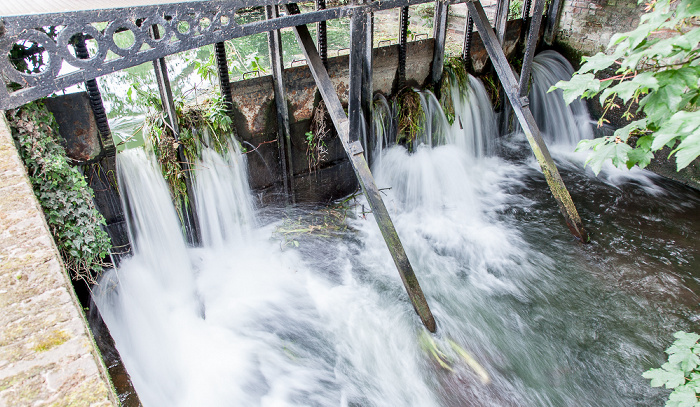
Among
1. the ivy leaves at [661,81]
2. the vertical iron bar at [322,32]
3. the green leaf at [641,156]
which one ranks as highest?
the vertical iron bar at [322,32]

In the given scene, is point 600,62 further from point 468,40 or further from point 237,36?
point 468,40

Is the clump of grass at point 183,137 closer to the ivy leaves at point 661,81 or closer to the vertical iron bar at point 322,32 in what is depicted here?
the vertical iron bar at point 322,32

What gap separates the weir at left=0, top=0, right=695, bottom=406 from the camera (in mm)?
4121

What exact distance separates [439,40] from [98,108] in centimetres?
466

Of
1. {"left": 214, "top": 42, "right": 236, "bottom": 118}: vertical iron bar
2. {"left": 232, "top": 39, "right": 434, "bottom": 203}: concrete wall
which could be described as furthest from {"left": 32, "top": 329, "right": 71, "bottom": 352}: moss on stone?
{"left": 232, "top": 39, "right": 434, "bottom": 203}: concrete wall

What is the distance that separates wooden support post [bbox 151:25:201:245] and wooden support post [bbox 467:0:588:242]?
3673 millimetres

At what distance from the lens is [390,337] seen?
4.71 meters

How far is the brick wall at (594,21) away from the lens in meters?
7.20

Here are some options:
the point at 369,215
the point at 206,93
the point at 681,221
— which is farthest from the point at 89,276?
the point at 681,221

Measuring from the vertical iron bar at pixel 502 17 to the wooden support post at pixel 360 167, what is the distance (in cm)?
401

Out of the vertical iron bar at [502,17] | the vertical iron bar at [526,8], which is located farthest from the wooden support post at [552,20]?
the vertical iron bar at [502,17]

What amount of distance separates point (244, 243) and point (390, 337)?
7.90 ft

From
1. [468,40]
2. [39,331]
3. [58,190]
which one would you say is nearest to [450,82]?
[468,40]

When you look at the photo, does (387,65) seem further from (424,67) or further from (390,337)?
(390,337)
